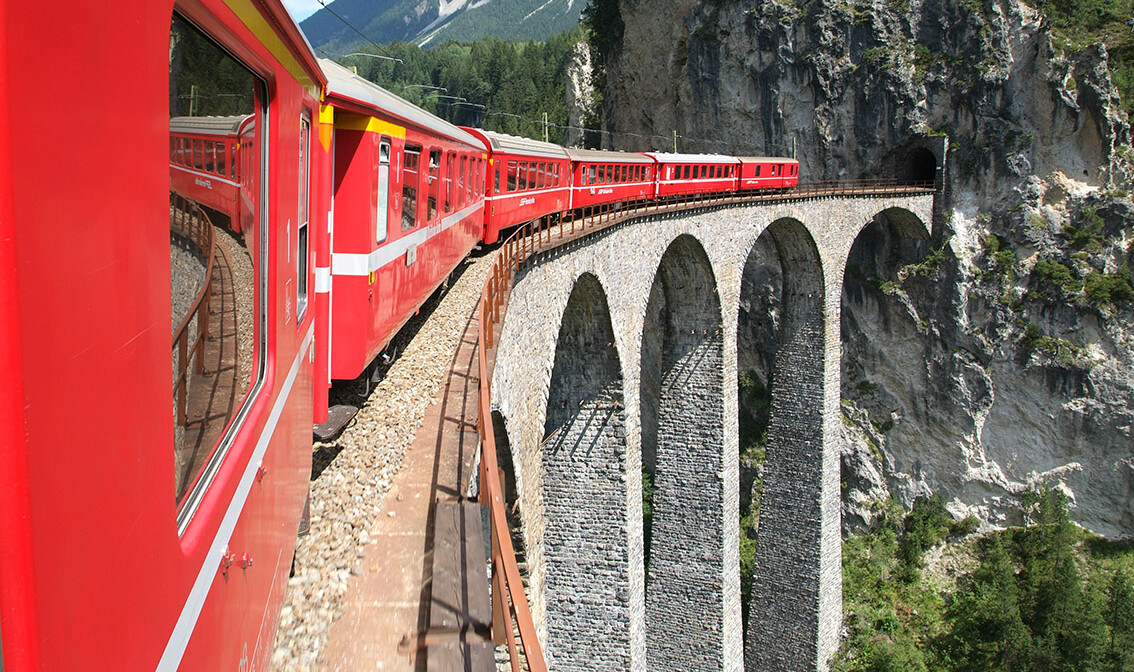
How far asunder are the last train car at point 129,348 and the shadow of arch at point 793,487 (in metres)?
21.0

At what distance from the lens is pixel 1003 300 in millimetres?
28359

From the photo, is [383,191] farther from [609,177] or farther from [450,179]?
[609,177]

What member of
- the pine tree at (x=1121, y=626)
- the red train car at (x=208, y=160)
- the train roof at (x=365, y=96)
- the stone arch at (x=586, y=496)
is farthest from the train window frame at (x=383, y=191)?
the pine tree at (x=1121, y=626)

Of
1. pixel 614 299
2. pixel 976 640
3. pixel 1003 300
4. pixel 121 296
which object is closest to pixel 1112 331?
pixel 1003 300

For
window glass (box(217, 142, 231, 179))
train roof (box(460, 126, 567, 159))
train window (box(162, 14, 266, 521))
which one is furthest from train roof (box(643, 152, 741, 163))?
window glass (box(217, 142, 231, 179))

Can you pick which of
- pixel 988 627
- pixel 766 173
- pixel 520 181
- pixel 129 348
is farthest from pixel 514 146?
pixel 988 627

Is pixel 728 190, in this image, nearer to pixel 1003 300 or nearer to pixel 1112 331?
pixel 1003 300

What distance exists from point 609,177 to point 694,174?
4666mm

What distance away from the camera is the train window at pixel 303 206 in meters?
3.96

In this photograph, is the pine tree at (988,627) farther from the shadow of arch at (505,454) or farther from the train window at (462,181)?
the train window at (462,181)

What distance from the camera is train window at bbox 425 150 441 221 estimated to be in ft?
26.8

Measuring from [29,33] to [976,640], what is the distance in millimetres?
27388

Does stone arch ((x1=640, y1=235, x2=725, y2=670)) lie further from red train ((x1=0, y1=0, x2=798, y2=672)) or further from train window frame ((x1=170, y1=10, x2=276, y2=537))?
train window frame ((x1=170, y1=10, x2=276, y2=537))

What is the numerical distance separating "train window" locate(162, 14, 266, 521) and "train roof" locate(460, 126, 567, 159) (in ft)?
33.2
